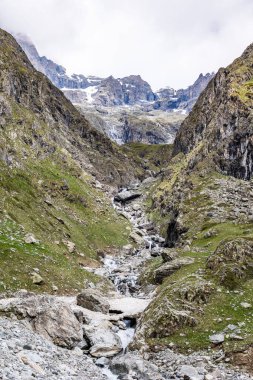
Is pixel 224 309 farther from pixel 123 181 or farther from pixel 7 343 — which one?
pixel 123 181

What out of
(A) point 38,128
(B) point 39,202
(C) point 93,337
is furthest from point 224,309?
(A) point 38,128

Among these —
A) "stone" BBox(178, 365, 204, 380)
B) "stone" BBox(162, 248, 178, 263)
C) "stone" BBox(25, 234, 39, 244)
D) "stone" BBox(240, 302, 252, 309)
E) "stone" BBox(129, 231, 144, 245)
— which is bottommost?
"stone" BBox(129, 231, 144, 245)

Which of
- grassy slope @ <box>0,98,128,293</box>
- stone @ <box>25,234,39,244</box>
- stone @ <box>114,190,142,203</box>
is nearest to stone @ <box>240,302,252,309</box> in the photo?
grassy slope @ <box>0,98,128,293</box>

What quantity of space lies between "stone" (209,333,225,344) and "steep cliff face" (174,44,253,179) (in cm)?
8648

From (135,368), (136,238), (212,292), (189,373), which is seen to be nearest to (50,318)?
(135,368)

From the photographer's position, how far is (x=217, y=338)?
27578 mm

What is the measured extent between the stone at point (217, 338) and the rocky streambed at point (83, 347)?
1.32 metres

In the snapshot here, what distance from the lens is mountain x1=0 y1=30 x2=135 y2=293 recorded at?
48.1 m

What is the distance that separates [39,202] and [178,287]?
1865 inches

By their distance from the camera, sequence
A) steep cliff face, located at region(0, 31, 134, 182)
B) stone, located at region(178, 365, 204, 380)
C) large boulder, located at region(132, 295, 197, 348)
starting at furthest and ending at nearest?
steep cliff face, located at region(0, 31, 134, 182) < large boulder, located at region(132, 295, 197, 348) < stone, located at region(178, 365, 204, 380)

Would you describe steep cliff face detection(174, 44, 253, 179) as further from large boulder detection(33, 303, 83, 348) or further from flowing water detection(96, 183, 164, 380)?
large boulder detection(33, 303, 83, 348)

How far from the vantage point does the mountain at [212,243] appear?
29.4 meters

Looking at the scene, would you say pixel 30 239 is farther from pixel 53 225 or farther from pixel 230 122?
pixel 230 122

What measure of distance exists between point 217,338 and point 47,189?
7146cm
